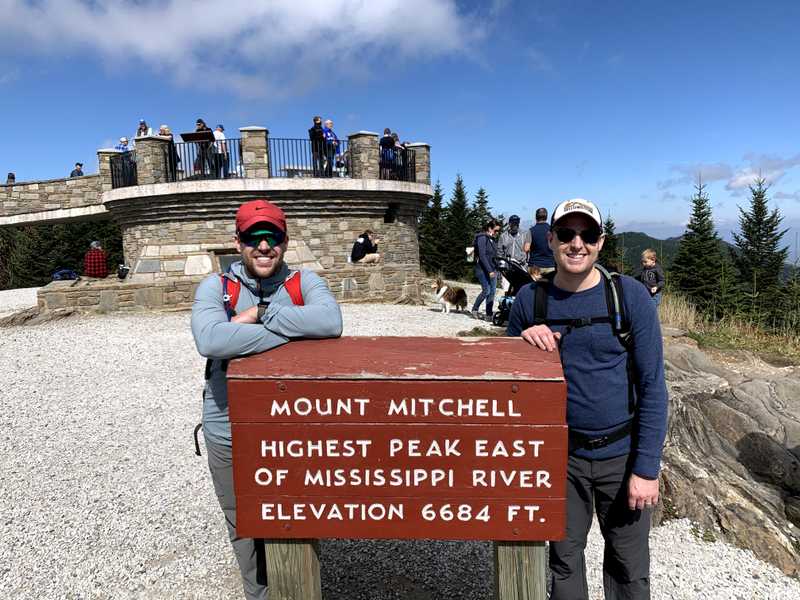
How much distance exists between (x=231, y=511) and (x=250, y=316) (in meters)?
0.81

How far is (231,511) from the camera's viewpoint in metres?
2.24

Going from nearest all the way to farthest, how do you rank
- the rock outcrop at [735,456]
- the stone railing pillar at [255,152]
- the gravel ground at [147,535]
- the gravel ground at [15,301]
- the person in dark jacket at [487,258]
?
the gravel ground at [147,535]
the rock outcrop at [735,456]
the person in dark jacket at [487,258]
the stone railing pillar at [255,152]
the gravel ground at [15,301]

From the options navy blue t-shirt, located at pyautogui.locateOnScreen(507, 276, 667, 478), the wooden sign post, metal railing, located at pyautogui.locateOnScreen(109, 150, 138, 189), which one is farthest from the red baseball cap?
metal railing, located at pyautogui.locateOnScreen(109, 150, 138, 189)

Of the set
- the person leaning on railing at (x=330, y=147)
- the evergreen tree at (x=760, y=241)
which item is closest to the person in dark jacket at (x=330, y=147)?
the person leaning on railing at (x=330, y=147)

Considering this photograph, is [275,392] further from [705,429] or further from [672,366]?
[672,366]

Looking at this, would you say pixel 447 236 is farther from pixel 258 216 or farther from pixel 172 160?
pixel 258 216

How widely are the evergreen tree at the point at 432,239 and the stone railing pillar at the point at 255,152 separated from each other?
19443 millimetres

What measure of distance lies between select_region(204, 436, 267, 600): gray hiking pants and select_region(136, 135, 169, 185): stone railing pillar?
1316cm

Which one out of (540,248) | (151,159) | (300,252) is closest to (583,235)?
(540,248)

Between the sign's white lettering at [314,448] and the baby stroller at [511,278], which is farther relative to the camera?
the baby stroller at [511,278]

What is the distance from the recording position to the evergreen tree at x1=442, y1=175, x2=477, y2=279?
1293 inches

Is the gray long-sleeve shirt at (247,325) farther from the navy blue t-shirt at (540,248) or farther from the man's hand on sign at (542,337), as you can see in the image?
the navy blue t-shirt at (540,248)

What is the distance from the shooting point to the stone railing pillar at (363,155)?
14.8 m

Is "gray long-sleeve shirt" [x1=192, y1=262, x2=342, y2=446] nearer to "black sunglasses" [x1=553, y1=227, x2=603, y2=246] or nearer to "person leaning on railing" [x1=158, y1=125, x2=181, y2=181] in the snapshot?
"black sunglasses" [x1=553, y1=227, x2=603, y2=246]
